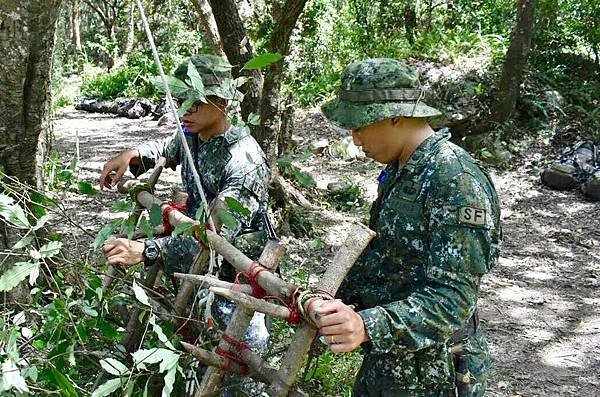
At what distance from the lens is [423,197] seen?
2113 mm

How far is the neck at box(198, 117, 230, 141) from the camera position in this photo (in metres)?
3.06

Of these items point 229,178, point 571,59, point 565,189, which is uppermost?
point 229,178

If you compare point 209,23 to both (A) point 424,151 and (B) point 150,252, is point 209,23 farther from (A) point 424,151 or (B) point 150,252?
(A) point 424,151

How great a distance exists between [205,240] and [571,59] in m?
10.9

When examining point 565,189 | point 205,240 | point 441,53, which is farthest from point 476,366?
point 441,53

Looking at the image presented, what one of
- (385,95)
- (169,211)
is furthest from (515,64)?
(385,95)

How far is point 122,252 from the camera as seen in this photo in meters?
2.65

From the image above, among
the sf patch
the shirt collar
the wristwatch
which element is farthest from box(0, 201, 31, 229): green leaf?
the sf patch

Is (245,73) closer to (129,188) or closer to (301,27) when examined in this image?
(129,188)

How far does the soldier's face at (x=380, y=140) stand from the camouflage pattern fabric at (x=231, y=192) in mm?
683

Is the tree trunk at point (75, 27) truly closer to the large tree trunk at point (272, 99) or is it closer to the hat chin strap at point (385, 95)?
the large tree trunk at point (272, 99)

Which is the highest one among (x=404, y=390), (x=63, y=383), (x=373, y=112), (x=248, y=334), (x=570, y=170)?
(x=373, y=112)

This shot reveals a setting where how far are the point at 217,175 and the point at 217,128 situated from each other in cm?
22

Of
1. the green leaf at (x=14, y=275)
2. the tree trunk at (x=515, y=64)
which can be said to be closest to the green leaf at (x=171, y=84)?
the green leaf at (x=14, y=275)
